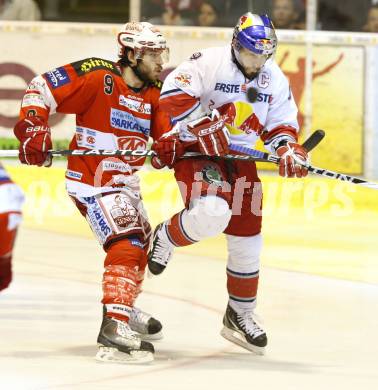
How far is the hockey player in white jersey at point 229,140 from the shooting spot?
516 cm

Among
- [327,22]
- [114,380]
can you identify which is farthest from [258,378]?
[327,22]

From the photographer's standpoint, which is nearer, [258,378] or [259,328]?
[258,378]

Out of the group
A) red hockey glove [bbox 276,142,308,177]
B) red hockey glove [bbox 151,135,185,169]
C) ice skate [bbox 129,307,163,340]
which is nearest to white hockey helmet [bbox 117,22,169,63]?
red hockey glove [bbox 151,135,185,169]

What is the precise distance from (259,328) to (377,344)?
0.47m

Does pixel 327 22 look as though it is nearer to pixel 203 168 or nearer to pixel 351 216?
pixel 351 216

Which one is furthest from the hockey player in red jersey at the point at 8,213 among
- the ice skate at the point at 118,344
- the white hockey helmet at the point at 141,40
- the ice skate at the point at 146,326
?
the ice skate at the point at 146,326

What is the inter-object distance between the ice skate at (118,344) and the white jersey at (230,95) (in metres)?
0.81

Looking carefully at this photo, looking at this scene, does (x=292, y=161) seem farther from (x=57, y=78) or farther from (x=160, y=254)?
(x=57, y=78)

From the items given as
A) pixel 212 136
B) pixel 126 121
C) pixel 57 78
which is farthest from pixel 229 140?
pixel 57 78

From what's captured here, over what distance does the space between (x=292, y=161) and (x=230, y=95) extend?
332 millimetres

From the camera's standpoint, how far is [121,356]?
5.05 metres

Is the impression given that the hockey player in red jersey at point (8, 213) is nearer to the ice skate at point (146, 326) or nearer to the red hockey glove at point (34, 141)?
the red hockey glove at point (34, 141)

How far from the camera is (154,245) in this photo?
17.2 ft

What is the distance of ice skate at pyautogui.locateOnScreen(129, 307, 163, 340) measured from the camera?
554cm
